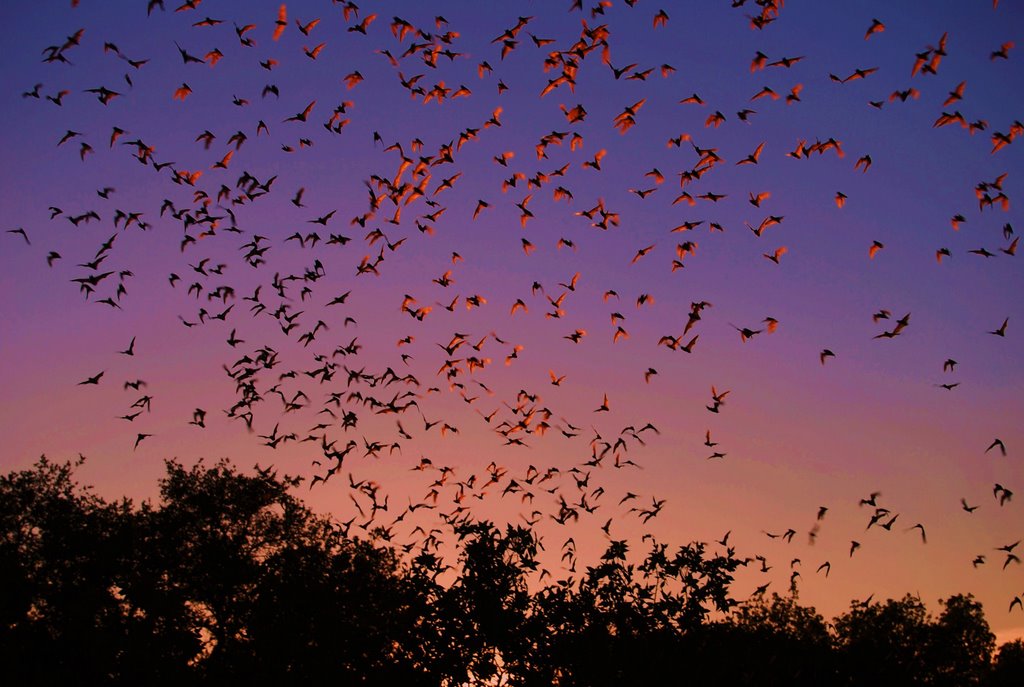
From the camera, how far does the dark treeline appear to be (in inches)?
1050

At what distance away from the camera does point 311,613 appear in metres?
32.5

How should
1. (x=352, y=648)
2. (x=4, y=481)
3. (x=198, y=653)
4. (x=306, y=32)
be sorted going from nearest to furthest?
(x=306, y=32)
(x=352, y=648)
(x=198, y=653)
(x=4, y=481)

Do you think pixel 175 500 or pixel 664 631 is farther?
pixel 175 500

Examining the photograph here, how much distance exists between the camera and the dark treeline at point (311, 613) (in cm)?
2667

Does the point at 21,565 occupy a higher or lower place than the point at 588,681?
higher

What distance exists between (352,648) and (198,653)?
29.4 feet

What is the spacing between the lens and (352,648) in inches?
1186

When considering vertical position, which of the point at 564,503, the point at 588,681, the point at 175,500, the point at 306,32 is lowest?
the point at 588,681

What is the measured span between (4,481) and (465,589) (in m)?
24.6

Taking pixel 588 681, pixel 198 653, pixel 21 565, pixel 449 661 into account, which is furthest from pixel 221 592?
pixel 588 681

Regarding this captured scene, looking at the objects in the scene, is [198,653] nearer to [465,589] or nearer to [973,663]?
[465,589]

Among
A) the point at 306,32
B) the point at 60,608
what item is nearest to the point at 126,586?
the point at 60,608

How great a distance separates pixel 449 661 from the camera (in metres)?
26.6

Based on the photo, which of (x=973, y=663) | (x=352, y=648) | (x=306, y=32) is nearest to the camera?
(x=306, y=32)
